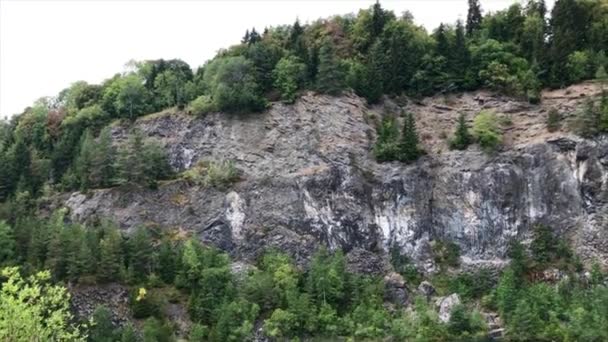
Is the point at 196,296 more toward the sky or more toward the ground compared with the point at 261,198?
more toward the ground

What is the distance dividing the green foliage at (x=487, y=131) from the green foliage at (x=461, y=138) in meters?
0.86

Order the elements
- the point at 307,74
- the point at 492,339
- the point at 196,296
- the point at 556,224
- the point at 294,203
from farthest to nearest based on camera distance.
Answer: the point at 307,74
the point at 294,203
the point at 556,224
the point at 196,296
the point at 492,339

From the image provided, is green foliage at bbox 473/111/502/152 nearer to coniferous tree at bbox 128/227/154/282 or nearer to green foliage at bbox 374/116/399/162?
green foliage at bbox 374/116/399/162

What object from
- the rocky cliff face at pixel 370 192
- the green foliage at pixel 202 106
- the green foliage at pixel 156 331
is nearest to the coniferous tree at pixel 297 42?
the rocky cliff face at pixel 370 192

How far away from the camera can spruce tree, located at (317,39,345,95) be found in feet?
292

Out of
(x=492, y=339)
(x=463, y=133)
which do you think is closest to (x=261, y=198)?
(x=463, y=133)

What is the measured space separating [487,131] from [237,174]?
89.9 feet

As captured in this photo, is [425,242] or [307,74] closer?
[425,242]

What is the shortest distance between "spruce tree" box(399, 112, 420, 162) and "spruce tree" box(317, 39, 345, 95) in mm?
10480

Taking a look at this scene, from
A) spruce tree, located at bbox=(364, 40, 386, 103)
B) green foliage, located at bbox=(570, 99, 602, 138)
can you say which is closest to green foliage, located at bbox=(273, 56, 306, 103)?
spruce tree, located at bbox=(364, 40, 386, 103)

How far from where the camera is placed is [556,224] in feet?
247

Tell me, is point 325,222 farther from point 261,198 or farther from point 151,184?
point 151,184

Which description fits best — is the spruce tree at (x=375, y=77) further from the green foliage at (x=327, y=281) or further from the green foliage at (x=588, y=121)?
the green foliage at (x=327, y=281)

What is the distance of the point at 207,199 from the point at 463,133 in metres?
28.6
